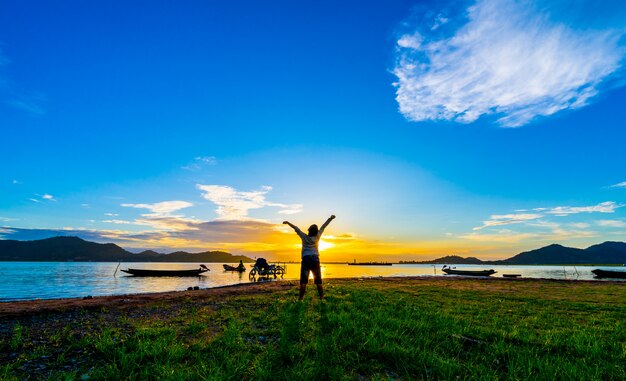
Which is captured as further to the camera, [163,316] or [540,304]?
[540,304]

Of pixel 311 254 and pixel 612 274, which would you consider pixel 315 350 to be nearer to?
pixel 311 254

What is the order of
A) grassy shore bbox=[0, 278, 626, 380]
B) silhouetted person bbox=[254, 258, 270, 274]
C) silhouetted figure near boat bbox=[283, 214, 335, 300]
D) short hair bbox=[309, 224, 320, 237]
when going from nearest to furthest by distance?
grassy shore bbox=[0, 278, 626, 380] → silhouetted figure near boat bbox=[283, 214, 335, 300] → short hair bbox=[309, 224, 320, 237] → silhouetted person bbox=[254, 258, 270, 274]

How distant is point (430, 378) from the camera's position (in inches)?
155

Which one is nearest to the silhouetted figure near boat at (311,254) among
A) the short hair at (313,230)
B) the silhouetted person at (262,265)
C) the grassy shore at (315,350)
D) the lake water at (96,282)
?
the short hair at (313,230)

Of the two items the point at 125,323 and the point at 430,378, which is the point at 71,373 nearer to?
the point at 125,323

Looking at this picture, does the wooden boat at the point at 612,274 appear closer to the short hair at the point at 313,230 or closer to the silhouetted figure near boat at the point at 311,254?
the silhouetted figure near boat at the point at 311,254

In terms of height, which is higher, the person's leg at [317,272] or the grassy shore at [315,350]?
the person's leg at [317,272]

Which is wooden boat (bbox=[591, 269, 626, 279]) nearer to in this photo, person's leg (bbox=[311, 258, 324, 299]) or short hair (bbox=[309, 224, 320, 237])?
person's leg (bbox=[311, 258, 324, 299])

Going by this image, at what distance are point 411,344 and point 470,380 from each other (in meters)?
1.53

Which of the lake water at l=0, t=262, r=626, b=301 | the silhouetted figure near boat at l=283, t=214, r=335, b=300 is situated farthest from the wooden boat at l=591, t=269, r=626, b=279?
the silhouetted figure near boat at l=283, t=214, r=335, b=300

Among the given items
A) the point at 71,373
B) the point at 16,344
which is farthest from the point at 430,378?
the point at 16,344

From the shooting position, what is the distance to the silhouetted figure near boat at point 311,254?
38.0 feet

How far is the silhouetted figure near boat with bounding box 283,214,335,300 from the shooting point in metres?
11.6

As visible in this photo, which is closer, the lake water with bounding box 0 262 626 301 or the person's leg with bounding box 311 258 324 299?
the person's leg with bounding box 311 258 324 299
